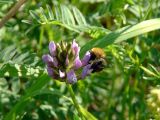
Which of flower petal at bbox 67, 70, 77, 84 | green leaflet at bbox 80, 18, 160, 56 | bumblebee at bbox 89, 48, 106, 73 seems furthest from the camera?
green leaflet at bbox 80, 18, 160, 56

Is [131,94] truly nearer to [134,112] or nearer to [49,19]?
[134,112]

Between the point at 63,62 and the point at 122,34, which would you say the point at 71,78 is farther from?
the point at 122,34

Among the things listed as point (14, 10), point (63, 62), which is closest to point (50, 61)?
point (63, 62)

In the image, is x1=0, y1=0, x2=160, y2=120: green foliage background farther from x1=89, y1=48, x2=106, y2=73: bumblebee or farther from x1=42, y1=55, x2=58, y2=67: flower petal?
x1=42, y1=55, x2=58, y2=67: flower petal

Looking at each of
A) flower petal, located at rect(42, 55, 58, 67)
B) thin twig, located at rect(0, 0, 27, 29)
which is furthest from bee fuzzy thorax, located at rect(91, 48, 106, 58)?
thin twig, located at rect(0, 0, 27, 29)

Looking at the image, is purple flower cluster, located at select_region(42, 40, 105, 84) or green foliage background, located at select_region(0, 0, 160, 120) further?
green foliage background, located at select_region(0, 0, 160, 120)

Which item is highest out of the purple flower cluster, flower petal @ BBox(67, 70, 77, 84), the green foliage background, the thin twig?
the thin twig

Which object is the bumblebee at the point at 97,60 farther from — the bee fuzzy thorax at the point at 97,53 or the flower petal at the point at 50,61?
the flower petal at the point at 50,61
